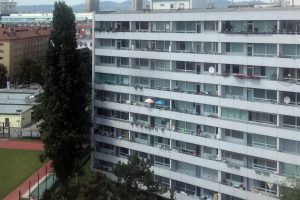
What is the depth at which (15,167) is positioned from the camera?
Result: 45.9 m

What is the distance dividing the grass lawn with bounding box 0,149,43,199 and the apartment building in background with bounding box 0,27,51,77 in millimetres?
42429

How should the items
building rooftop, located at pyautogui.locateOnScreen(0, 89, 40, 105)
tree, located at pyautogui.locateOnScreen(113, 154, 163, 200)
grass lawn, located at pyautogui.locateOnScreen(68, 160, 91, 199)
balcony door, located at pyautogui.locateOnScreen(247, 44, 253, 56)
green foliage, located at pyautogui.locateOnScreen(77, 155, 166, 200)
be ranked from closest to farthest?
green foliage, located at pyautogui.locateOnScreen(77, 155, 166, 200) < balcony door, located at pyautogui.locateOnScreen(247, 44, 253, 56) < tree, located at pyautogui.locateOnScreen(113, 154, 163, 200) < grass lawn, located at pyautogui.locateOnScreen(68, 160, 91, 199) < building rooftop, located at pyautogui.locateOnScreen(0, 89, 40, 105)

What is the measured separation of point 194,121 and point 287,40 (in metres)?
8.67

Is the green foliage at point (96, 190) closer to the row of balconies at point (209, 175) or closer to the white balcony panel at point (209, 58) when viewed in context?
the row of balconies at point (209, 175)

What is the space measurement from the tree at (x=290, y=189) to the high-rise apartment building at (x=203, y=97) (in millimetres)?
906

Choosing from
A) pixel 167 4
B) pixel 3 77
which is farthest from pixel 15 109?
pixel 167 4

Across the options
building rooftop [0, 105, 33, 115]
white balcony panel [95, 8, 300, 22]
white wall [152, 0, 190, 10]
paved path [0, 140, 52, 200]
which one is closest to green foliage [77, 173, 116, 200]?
paved path [0, 140, 52, 200]

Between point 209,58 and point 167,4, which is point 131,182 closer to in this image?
point 209,58

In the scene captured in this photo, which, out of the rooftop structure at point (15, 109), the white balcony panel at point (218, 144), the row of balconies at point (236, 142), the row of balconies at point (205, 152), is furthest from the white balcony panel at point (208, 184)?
the rooftop structure at point (15, 109)

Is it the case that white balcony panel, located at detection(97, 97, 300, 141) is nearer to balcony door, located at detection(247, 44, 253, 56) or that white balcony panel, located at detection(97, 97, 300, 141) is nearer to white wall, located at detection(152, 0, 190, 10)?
balcony door, located at detection(247, 44, 253, 56)

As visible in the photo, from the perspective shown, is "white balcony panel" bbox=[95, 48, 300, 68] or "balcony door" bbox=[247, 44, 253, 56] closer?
"white balcony panel" bbox=[95, 48, 300, 68]

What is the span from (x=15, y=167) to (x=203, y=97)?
69.3 feet

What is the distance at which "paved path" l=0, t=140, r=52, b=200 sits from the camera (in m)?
38.6

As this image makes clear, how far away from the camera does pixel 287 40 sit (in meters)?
28.8
